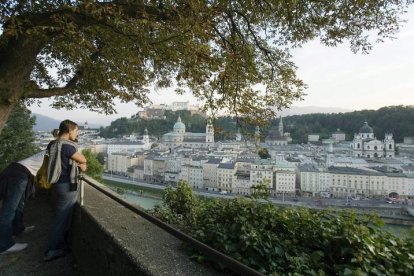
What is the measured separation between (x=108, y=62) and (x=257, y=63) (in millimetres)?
2556

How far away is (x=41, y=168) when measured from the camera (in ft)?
11.6

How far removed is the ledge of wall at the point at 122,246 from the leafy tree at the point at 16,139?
1587 cm

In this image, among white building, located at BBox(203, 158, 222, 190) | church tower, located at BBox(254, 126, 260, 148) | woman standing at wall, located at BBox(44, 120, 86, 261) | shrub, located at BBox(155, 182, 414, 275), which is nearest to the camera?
shrub, located at BBox(155, 182, 414, 275)

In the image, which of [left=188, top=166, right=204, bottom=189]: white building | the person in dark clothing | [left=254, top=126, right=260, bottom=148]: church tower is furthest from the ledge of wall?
[left=188, top=166, right=204, bottom=189]: white building

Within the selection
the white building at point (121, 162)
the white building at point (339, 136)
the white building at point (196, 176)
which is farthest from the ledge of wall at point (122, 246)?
the white building at point (339, 136)

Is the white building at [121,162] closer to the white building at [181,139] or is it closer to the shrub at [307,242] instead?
the white building at [181,139]

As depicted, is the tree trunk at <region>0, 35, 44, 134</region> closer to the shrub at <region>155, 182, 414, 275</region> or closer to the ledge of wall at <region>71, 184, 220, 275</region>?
the ledge of wall at <region>71, 184, 220, 275</region>

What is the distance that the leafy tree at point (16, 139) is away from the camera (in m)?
16.9

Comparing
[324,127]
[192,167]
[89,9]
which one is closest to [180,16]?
[89,9]

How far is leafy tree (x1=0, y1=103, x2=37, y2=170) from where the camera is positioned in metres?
16.9

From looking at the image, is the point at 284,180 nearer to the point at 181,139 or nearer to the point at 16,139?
the point at 16,139

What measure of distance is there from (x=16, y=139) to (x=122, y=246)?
18414mm

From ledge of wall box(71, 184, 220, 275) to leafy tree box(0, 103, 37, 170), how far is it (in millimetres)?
15872

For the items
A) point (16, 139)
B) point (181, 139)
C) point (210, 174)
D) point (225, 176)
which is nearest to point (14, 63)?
point (16, 139)
